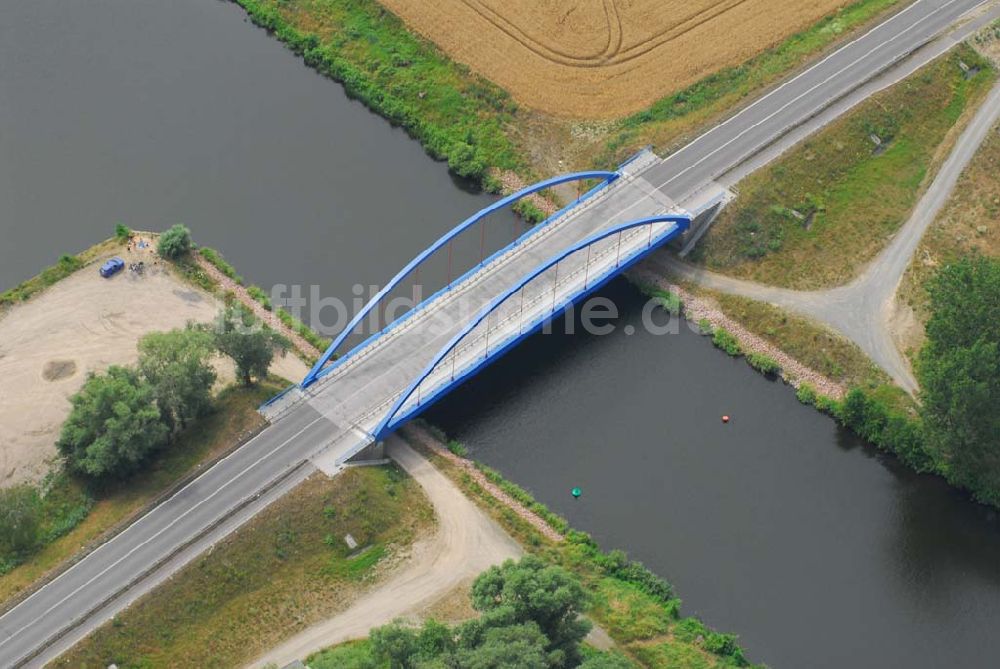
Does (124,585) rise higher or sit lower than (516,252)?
lower

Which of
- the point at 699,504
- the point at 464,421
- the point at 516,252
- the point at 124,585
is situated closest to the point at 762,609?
the point at 699,504

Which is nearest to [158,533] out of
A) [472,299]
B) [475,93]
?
[472,299]

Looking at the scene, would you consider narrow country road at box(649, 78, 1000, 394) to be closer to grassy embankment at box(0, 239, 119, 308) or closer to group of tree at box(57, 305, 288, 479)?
group of tree at box(57, 305, 288, 479)

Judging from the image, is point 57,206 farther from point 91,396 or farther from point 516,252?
point 516,252

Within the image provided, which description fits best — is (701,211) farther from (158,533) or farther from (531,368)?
(158,533)

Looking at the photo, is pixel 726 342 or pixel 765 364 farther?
pixel 726 342
